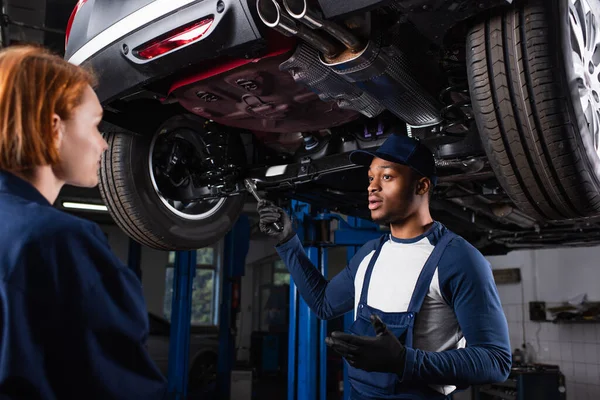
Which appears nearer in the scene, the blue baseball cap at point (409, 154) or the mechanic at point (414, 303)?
the mechanic at point (414, 303)

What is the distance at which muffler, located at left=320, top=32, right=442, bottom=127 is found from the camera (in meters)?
1.47

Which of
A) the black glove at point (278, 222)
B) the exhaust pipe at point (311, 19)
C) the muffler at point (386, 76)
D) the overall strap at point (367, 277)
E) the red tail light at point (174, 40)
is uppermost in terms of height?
the red tail light at point (174, 40)

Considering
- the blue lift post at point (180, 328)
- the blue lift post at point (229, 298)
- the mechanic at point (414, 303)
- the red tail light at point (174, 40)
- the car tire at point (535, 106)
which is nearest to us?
the car tire at point (535, 106)

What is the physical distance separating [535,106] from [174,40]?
1026mm

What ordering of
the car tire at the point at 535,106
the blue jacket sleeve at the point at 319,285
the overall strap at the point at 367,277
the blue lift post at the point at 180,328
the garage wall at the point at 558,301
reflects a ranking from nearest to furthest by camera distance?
1. the car tire at the point at 535,106
2. the overall strap at the point at 367,277
3. the blue jacket sleeve at the point at 319,285
4. the blue lift post at the point at 180,328
5. the garage wall at the point at 558,301

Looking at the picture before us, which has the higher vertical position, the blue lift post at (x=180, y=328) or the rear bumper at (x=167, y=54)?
the rear bumper at (x=167, y=54)

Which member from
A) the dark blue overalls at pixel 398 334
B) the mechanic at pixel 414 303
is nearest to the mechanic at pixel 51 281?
the mechanic at pixel 414 303

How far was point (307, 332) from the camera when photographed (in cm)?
335

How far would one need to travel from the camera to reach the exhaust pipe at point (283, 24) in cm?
133

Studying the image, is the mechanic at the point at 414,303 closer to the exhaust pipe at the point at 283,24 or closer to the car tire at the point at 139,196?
the exhaust pipe at the point at 283,24

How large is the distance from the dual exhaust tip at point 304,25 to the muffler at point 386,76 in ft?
0.11

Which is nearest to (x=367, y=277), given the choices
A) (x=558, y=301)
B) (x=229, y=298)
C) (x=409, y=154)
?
(x=409, y=154)

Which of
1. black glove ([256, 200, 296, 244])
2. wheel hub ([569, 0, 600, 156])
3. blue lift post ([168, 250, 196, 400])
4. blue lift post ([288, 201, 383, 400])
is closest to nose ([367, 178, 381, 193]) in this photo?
black glove ([256, 200, 296, 244])

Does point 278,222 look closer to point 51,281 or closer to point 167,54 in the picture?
point 167,54
